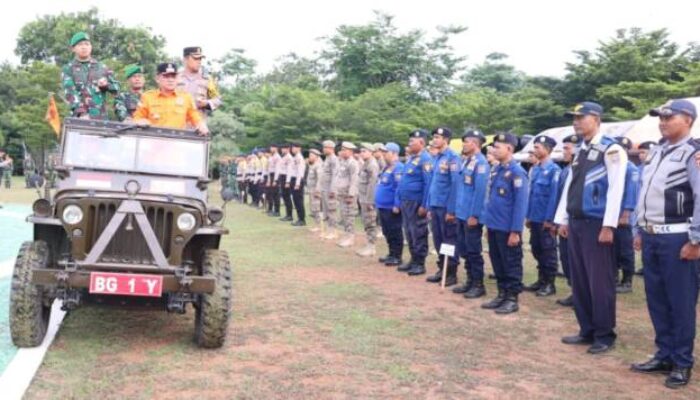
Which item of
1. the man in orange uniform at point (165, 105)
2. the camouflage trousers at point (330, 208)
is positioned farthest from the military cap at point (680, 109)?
the camouflage trousers at point (330, 208)

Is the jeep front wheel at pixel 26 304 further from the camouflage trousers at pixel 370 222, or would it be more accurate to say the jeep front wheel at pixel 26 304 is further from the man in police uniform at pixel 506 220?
the camouflage trousers at pixel 370 222

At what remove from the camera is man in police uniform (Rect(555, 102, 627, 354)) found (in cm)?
574

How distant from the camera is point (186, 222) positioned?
5543mm

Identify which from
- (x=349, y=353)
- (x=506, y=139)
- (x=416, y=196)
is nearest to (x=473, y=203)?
(x=506, y=139)

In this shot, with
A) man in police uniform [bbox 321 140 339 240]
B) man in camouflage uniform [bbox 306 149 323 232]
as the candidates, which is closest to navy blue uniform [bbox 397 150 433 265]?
man in police uniform [bbox 321 140 339 240]

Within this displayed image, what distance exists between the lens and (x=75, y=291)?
17.6ft

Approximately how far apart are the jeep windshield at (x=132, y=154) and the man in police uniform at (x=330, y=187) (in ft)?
25.7

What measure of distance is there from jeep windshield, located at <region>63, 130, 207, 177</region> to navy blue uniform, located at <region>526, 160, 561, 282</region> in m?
4.61

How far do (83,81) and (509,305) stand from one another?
5.27 m

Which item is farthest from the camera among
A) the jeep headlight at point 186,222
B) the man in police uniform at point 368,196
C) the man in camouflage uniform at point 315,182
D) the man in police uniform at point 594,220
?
the man in camouflage uniform at point 315,182

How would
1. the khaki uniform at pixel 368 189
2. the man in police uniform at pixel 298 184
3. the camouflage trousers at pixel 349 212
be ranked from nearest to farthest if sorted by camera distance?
the khaki uniform at pixel 368 189 < the camouflage trousers at pixel 349 212 < the man in police uniform at pixel 298 184

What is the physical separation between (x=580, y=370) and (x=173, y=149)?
3926 mm

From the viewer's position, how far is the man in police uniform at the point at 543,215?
28.8ft

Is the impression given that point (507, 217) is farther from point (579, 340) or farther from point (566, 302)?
point (579, 340)
